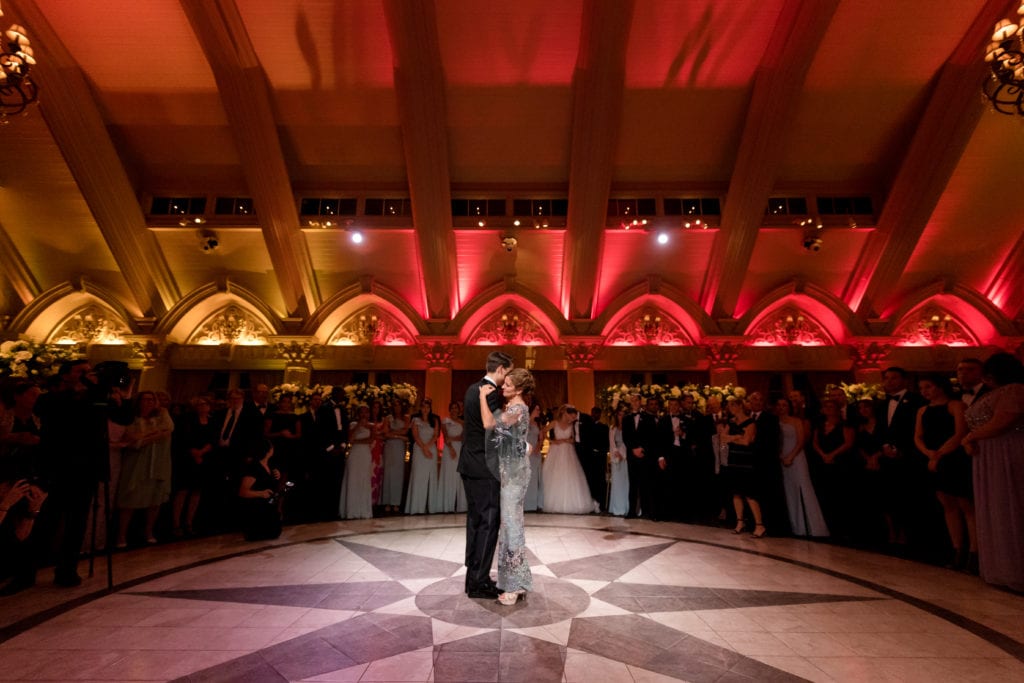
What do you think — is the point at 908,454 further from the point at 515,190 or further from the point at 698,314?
the point at 515,190

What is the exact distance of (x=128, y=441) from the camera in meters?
5.20

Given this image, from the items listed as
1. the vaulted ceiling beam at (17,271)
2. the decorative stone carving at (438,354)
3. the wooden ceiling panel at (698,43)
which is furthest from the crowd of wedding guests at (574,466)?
the vaulted ceiling beam at (17,271)

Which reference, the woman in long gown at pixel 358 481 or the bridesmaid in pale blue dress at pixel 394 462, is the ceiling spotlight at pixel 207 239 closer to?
the bridesmaid in pale blue dress at pixel 394 462

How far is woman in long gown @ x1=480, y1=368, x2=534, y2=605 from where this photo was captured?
3.61m

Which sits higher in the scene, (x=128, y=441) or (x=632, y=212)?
(x=632, y=212)

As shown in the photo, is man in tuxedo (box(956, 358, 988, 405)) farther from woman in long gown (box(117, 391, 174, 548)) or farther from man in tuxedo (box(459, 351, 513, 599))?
woman in long gown (box(117, 391, 174, 548))

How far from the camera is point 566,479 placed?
7.69m

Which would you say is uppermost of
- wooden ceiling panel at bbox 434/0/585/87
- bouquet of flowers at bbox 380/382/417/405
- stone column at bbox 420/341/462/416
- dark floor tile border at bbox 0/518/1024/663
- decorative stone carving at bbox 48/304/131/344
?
wooden ceiling panel at bbox 434/0/585/87

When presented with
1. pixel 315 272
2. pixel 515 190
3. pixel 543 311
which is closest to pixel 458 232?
pixel 515 190

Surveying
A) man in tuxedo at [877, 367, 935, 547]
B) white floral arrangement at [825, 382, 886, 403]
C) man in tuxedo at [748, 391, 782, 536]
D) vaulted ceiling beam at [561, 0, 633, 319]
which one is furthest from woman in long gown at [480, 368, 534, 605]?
white floral arrangement at [825, 382, 886, 403]

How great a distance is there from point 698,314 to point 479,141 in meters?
7.28

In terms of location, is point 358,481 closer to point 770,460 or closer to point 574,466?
point 574,466

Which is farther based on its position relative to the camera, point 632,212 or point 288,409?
point 632,212

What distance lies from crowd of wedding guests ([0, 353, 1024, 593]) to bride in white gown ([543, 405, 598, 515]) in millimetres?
24
